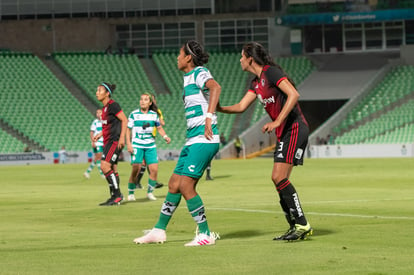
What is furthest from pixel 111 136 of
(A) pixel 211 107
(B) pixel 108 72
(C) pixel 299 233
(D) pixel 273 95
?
(B) pixel 108 72

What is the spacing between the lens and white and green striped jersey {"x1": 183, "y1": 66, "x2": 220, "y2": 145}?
12250 mm

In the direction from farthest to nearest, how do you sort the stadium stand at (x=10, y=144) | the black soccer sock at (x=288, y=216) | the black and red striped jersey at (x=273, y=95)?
the stadium stand at (x=10, y=144), the black soccer sock at (x=288, y=216), the black and red striped jersey at (x=273, y=95)

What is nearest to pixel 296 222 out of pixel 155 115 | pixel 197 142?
pixel 197 142

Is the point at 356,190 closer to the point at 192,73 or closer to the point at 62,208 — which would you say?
the point at 62,208

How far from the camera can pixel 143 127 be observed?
23109mm

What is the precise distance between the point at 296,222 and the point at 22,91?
55.8 meters

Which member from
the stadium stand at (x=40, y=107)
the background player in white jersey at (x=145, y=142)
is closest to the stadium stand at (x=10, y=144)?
the stadium stand at (x=40, y=107)

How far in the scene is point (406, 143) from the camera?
55.7m

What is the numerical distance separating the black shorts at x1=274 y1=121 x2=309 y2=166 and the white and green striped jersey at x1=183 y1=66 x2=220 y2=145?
912 mm

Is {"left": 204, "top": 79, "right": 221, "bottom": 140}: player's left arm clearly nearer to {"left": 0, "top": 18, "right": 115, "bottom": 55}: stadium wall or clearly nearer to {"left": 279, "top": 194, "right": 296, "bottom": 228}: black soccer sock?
{"left": 279, "top": 194, "right": 296, "bottom": 228}: black soccer sock

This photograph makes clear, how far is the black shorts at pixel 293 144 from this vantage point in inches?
491

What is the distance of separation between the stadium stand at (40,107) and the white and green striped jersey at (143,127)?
37547 mm

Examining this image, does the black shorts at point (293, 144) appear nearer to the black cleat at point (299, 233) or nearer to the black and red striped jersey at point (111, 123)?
the black cleat at point (299, 233)

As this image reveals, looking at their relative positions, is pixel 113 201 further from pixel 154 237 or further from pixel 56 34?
pixel 56 34
